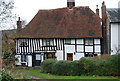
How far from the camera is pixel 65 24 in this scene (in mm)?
32656

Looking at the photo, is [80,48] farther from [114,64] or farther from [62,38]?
[114,64]

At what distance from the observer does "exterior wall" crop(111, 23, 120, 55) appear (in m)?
28.2

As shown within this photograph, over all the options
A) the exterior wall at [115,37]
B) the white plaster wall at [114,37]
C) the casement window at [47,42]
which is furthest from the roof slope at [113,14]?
the casement window at [47,42]

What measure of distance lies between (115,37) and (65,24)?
7.89 m

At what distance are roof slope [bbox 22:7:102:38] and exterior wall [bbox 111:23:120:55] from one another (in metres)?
2.46

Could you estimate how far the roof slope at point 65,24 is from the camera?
3136 cm

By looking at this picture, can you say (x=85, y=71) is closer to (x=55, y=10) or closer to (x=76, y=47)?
(x=76, y=47)

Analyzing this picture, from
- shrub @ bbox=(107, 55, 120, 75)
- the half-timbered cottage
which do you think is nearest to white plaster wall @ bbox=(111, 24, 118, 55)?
the half-timbered cottage

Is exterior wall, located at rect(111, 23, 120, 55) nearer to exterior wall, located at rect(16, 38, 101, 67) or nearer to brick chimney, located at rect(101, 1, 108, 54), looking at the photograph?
brick chimney, located at rect(101, 1, 108, 54)

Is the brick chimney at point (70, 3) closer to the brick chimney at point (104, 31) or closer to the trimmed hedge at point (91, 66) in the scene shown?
the brick chimney at point (104, 31)

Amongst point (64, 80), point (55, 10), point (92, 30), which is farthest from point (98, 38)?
point (64, 80)

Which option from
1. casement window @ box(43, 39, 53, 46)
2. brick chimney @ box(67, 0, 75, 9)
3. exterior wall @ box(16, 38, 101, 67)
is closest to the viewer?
exterior wall @ box(16, 38, 101, 67)

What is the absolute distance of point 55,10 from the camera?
35.4 metres

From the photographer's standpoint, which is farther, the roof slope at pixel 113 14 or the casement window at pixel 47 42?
the casement window at pixel 47 42
